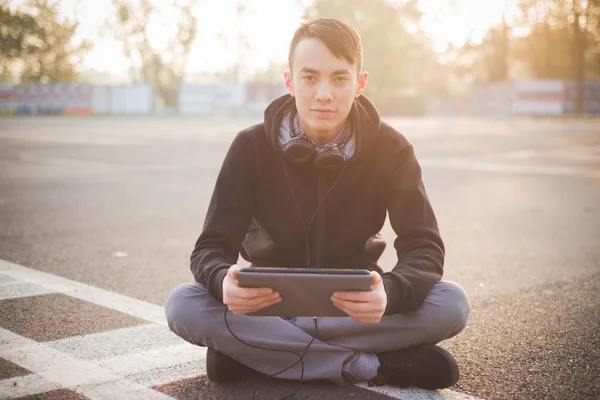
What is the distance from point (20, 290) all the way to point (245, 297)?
2574 millimetres

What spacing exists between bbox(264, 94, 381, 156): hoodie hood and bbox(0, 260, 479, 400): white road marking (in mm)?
1041

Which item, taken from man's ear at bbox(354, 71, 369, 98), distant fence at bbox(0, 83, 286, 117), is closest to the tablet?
man's ear at bbox(354, 71, 369, 98)

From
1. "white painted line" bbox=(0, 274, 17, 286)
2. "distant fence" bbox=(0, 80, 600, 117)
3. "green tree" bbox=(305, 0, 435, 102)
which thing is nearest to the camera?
"white painted line" bbox=(0, 274, 17, 286)

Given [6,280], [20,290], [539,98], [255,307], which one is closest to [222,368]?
[255,307]

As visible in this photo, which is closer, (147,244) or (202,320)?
(202,320)

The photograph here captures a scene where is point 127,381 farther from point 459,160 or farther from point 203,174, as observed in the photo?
point 459,160

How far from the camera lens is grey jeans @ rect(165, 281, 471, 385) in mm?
3133

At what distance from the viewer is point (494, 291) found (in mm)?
5066

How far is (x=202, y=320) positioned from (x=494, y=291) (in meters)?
2.56

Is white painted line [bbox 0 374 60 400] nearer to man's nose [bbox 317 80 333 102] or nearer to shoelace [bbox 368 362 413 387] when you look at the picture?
shoelace [bbox 368 362 413 387]

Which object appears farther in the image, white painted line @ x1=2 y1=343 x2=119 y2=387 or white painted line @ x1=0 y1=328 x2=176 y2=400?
white painted line @ x1=2 y1=343 x2=119 y2=387

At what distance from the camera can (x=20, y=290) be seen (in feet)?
15.6

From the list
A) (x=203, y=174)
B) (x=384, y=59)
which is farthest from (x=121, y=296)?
(x=384, y=59)

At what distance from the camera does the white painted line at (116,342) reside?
11.7 feet
